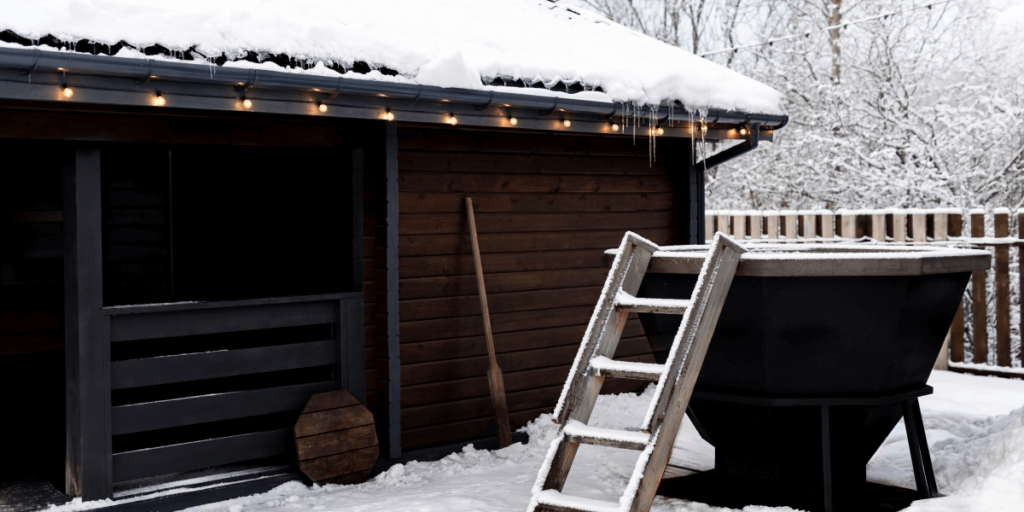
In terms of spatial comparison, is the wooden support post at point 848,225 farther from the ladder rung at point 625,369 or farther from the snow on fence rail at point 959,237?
the ladder rung at point 625,369

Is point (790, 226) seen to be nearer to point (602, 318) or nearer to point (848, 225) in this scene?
point (848, 225)

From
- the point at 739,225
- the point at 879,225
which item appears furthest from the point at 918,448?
the point at 739,225

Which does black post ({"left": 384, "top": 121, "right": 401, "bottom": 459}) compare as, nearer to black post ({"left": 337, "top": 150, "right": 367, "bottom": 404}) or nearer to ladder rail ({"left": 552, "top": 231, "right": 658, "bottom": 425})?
black post ({"left": 337, "top": 150, "right": 367, "bottom": 404})

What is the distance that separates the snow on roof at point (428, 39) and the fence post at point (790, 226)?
2.14 m

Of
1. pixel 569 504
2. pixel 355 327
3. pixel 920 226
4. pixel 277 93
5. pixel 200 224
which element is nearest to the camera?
pixel 569 504

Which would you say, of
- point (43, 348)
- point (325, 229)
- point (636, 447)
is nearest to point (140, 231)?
point (43, 348)

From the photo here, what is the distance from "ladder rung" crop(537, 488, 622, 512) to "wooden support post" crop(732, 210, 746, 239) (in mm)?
5726

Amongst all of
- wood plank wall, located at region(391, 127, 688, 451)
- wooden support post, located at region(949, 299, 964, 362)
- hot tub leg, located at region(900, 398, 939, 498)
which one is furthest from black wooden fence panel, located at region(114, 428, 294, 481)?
wooden support post, located at region(949, 299, 964, 362)

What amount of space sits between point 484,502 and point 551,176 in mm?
2565

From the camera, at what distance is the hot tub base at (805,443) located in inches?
151

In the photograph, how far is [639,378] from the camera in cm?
356

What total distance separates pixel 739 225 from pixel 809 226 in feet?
2.51

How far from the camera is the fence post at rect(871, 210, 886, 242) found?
25.3 ft

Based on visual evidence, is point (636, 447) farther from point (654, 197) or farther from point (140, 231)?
point (140, 231)
